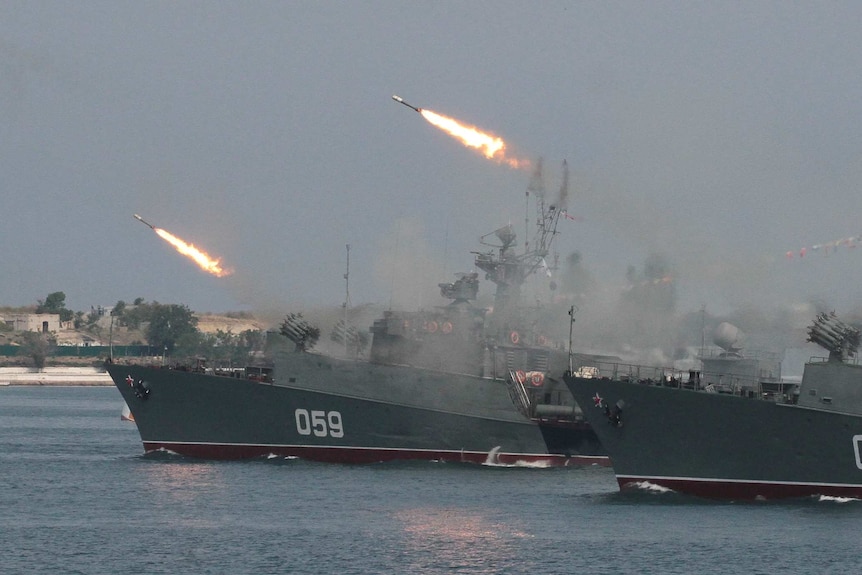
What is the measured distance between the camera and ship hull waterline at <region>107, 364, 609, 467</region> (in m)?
58.2

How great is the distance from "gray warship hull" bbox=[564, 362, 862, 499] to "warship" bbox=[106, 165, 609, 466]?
442 inches

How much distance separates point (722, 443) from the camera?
45031 mm

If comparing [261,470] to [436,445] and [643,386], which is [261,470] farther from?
[643,386]

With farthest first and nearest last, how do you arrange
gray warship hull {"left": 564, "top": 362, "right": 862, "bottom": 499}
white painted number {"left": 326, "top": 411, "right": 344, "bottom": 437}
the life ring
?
1. the life ring
2. white painted number {"left": 326, "top": 411, "right": 344, "bottom": 437}
3. gray warship hull {"left": 564, "top": 362, "right": 862, "bottom": 499}

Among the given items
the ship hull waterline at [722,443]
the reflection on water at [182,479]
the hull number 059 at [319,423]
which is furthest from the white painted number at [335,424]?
the ship hull waterline at [722,443]

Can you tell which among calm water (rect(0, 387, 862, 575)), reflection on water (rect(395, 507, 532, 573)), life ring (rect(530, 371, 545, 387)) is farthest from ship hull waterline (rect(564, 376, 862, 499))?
life ring (rect(530, 371, 545, 387))

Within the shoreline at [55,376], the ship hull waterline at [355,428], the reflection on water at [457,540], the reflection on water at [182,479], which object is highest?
the shoreline at [55,376]

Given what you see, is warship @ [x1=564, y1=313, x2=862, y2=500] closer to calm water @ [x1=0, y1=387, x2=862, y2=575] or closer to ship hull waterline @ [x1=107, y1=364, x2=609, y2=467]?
calm water @ [x1=0, y1=387, x2=862, y2=575]

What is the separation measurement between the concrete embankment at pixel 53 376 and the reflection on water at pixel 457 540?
13923 centimetres

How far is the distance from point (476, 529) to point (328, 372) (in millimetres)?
18548

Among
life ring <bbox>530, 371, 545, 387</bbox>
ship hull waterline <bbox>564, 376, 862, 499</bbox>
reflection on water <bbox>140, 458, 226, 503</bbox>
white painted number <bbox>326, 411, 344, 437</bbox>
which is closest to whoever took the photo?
ship hull waterline <bbox>564, 376, 862, 499</bbox>

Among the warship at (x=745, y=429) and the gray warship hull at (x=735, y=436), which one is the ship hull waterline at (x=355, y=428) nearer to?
the gray warship hull at (x=735, y=436)

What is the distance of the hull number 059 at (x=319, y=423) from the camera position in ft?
192

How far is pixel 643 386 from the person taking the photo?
151 ft
